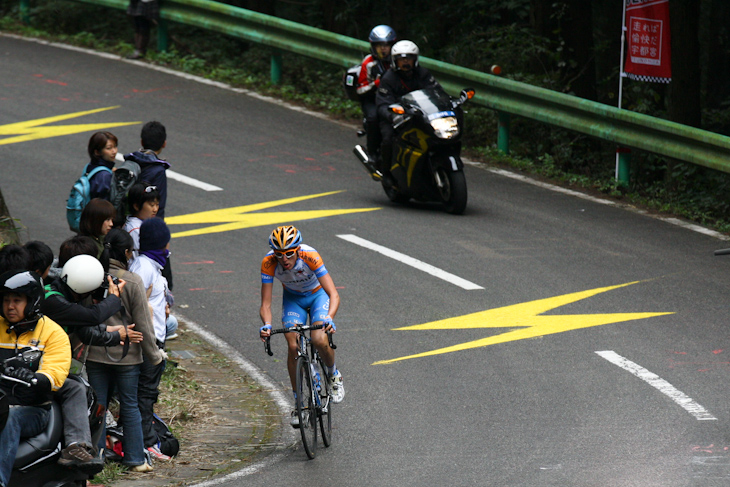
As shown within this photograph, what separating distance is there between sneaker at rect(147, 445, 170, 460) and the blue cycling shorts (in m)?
1.36

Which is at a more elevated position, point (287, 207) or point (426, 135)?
point (426, 135)

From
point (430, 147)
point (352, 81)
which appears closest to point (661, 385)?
point (430, 147)

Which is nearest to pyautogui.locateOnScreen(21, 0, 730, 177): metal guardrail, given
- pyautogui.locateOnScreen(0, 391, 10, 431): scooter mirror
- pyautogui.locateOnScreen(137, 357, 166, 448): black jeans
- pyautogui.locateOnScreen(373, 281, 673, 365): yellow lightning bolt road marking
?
pyautogui.locateOnScreen(373, 281, 673, 365): yellow lightning bolt road marking

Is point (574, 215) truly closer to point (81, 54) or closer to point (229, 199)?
point (229, 199)

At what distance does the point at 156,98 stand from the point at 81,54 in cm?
380

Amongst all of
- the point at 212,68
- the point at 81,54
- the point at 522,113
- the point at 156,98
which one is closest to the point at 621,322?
the point at 522,113

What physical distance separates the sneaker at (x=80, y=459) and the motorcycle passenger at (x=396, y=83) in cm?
804

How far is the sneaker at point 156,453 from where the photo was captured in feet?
26.3

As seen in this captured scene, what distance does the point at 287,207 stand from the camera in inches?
552

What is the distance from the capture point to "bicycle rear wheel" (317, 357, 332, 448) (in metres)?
8.18

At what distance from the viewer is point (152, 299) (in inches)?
322

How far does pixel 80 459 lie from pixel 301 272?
2514mm

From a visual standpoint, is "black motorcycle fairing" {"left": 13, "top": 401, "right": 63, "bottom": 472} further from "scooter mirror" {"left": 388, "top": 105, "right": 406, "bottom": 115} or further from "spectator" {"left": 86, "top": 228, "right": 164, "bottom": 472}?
"scooter mirror" {"left": 388, "top": 105, "right": 406, "bottom": 115}

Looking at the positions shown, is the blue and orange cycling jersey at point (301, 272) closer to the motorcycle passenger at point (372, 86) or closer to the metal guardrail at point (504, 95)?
the motorcycle passenger at point (372, 86)
